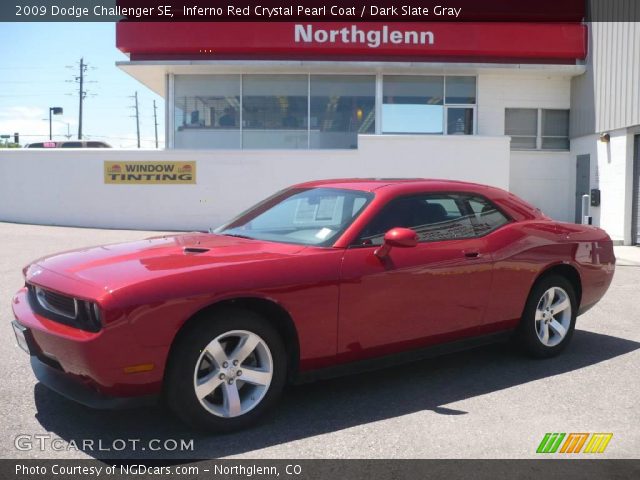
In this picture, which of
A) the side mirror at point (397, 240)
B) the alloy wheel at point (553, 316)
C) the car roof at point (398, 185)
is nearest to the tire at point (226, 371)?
the side mirror at point (397, 240)

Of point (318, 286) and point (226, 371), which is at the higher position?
point (318, 286)

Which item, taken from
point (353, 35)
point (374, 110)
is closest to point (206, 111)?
point (353, 35)

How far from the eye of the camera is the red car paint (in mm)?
3531

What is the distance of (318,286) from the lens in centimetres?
412

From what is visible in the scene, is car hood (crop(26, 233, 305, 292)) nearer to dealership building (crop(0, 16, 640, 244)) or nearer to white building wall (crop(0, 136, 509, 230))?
white building wall (crop(0, 136, 509, 230))

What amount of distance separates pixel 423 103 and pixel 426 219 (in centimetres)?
1519

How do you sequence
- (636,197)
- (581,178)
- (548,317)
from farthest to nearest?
(581,178)
(636,197)
(548,317)

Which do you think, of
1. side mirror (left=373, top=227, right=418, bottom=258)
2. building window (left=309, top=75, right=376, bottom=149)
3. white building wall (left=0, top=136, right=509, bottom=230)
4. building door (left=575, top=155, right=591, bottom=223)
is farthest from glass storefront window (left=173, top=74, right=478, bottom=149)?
side mirror (left=373, top=227, right=418, bottom=258)

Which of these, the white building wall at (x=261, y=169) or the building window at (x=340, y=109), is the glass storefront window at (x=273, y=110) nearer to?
the building window at (x=340, y=109)

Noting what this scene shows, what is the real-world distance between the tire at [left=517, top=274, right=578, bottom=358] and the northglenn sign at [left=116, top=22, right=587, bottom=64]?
14.1 metres

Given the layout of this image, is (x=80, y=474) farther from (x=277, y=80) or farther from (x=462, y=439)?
(x=277, y=80)

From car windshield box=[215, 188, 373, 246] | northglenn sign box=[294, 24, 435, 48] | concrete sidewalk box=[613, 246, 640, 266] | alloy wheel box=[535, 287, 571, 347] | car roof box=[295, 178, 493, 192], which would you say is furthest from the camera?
northglenn sign box=[294, 24, 435, 48]

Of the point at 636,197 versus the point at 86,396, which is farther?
the point at 636,197

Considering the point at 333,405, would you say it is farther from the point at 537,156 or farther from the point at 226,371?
the point at 537,156
